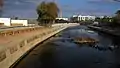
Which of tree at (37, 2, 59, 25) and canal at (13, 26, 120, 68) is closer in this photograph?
canal at (13, 26, 120, 68)

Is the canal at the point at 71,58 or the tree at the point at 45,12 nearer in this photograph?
the canal at the point at 71,58

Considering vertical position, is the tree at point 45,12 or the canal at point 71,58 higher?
the tree at point 45,12

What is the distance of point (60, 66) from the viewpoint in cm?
2408

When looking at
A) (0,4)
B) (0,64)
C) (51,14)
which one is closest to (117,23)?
(51,14)

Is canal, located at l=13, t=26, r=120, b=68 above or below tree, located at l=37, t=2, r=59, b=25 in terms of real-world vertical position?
below

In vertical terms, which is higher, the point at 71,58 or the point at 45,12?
the point at 45,12

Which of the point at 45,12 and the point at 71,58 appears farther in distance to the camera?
the point at 45,12

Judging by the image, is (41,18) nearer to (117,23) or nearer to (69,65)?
(117,23)

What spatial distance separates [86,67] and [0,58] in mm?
7145

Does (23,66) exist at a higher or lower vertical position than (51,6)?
lower

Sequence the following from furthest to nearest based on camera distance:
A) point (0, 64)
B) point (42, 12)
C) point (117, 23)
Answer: point (42, 12)
point (117, 23)
point (0, 64)

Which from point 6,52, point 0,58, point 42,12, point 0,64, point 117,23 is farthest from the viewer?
point 42,12

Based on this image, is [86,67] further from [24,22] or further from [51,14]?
[24,22]

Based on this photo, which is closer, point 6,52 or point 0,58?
point 0,58
